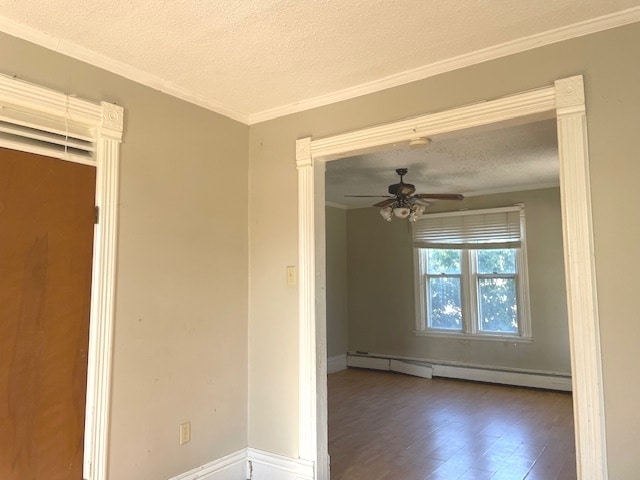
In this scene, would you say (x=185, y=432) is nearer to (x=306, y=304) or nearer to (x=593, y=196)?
(x=306, y=304)

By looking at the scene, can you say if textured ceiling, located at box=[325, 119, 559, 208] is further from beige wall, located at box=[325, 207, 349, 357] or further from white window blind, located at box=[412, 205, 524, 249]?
beige wall, located at box=[325, 207, 349, 357]

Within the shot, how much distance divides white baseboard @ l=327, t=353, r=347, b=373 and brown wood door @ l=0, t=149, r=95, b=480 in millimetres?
4912

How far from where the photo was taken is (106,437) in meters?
2.39

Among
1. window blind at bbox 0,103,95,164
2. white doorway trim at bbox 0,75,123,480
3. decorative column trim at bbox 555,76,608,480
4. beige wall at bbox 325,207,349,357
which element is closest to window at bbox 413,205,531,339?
beige wall at bbox 325,207,349,357

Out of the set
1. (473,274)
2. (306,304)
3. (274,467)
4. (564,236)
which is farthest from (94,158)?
(473,274)

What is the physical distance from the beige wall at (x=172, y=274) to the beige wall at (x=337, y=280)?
3.99 metres

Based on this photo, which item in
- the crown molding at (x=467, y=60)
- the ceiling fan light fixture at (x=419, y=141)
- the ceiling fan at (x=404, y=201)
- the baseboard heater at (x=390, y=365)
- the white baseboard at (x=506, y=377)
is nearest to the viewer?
the crown molding at (x=467, y=60)

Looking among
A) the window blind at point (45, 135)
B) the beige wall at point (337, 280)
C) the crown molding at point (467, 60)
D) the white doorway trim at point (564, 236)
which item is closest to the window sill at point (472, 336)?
the beige wall at point (337, 280)

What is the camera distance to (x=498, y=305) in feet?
20.5

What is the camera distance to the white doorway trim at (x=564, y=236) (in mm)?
2113

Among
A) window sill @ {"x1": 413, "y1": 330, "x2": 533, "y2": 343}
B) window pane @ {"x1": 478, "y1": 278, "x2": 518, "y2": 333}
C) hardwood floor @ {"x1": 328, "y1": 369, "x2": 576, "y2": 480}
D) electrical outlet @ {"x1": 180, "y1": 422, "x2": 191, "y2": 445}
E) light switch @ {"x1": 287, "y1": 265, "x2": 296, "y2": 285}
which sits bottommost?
hardwood floor @ {"x1": 328, "y1": 369, "x2": 576, "y2": 480}

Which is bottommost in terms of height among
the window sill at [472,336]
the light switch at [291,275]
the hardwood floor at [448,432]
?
the hardwood floor at [448,432]

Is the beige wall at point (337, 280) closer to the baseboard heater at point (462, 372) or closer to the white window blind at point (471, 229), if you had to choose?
the baseboard heater at point (462, 372)

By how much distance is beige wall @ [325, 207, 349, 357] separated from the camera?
7168 mm
